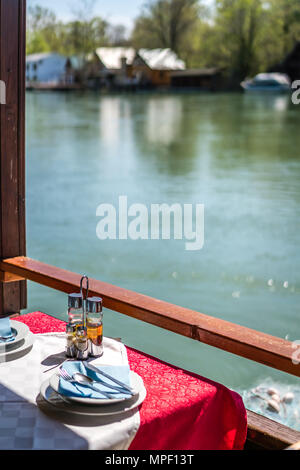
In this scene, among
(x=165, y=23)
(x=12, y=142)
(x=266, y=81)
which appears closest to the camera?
(x=12, y=142)

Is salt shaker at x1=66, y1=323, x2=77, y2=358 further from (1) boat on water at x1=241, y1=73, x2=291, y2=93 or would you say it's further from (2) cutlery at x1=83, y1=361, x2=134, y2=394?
(1) boat on water at x1=241, y1=73, x2=291, y2=93

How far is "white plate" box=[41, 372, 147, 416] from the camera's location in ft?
2.73

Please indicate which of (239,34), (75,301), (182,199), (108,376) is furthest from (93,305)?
(239,34)

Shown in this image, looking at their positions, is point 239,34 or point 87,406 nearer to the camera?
point 87,406

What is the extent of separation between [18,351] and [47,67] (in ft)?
34.1

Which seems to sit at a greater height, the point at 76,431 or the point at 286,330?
the point at 76,431

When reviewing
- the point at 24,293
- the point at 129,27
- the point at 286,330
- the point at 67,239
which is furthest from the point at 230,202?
the point at 24,293

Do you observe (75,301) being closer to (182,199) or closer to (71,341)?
(71,341)

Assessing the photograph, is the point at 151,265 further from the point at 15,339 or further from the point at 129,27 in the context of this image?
the point at 129,27

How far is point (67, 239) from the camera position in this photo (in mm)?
6965

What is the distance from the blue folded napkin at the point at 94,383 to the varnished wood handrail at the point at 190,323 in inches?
13.1

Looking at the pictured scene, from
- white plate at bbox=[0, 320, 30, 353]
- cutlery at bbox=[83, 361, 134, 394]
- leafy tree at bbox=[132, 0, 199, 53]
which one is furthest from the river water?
cutlery at bbox=[83, 361, 134, 394]

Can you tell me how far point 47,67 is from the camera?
1070cm
